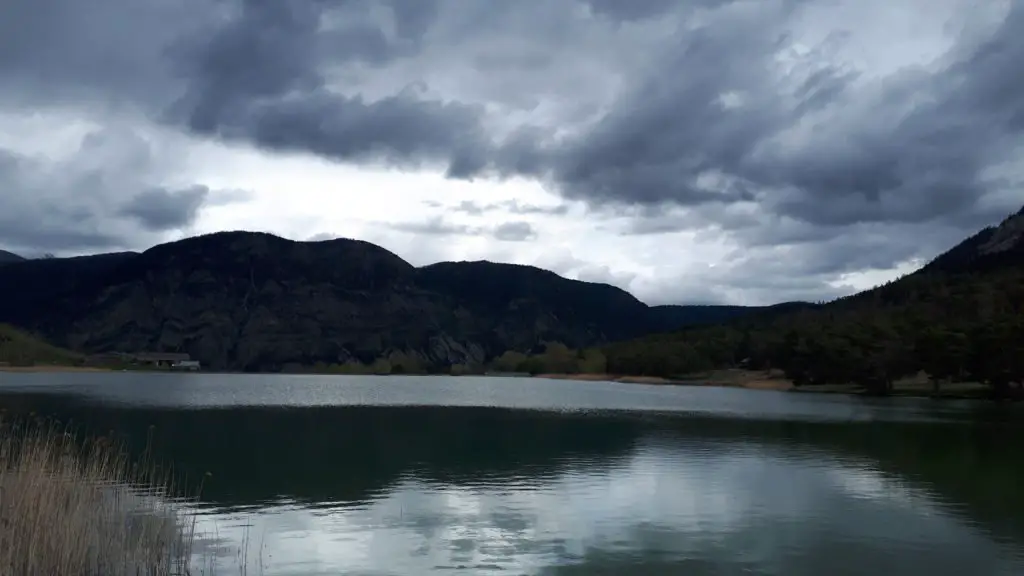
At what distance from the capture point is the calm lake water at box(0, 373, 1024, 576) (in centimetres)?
2014

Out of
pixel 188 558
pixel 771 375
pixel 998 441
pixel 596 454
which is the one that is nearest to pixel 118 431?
pixel 596 454

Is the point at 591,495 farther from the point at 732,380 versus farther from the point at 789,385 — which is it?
the point at 732,380

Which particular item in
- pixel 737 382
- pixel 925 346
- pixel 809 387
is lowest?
pixel 809 387

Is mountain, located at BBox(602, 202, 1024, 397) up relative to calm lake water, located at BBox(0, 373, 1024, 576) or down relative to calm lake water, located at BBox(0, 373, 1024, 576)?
up

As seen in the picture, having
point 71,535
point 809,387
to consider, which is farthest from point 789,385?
point 71,535

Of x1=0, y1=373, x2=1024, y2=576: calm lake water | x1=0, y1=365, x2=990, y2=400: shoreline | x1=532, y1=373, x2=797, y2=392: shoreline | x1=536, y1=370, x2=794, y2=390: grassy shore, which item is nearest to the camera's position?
x1=0, y1=373, x2=1024, y2=576: calm lake water

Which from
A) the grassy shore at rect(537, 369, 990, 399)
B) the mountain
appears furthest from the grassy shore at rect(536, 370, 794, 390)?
the mountain

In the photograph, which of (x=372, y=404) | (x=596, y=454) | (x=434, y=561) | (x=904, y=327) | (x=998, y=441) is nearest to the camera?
(x=434, y=561)

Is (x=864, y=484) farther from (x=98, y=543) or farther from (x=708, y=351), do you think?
(x=708, y=351)

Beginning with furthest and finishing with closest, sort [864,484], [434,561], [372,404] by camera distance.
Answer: [372,404] → [864,484] → [434,561]

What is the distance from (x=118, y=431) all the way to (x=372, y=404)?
4097 cm

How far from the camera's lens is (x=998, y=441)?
48781 millimetres

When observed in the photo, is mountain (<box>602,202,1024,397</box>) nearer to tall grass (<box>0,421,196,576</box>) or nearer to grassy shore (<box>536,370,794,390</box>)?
grassy shore (<box>536,370,794,390</box>)

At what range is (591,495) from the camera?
29.3 m
